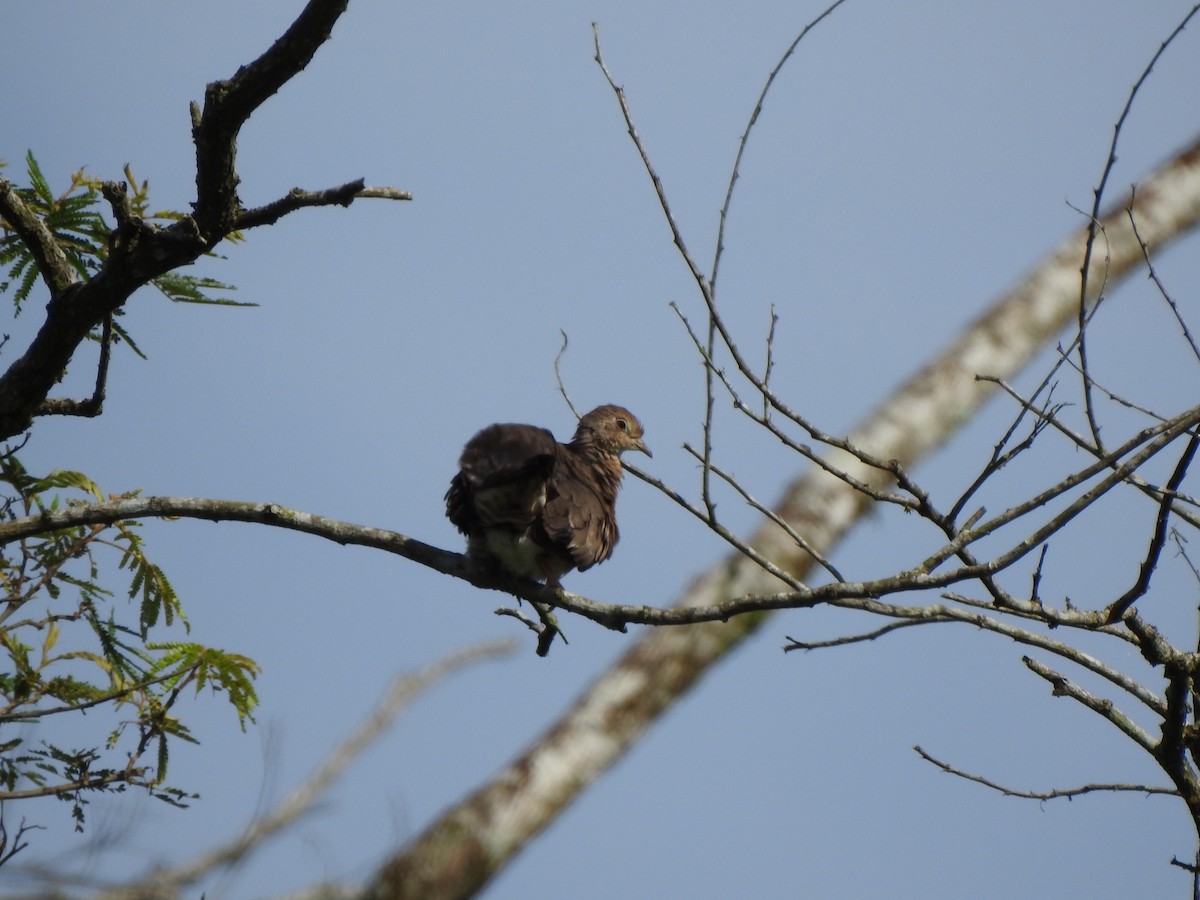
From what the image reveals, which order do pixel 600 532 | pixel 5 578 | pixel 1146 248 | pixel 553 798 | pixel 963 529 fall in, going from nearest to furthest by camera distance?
pixel 553 798
pixel 963 529
pixel 5 578
pixel 1146 248
pixel 600 532

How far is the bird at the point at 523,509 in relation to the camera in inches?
204

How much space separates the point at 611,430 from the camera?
23.5 ft

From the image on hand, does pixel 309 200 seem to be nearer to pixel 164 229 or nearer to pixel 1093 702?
pixel 164 229

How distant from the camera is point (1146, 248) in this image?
4977mm

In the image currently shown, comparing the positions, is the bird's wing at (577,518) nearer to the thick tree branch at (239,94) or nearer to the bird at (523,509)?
the bird at (523,509)

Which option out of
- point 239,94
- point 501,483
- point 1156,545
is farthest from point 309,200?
point 1156,545

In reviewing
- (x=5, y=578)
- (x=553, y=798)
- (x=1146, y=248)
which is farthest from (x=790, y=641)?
(x=5, y=578)

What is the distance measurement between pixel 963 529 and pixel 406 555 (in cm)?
182

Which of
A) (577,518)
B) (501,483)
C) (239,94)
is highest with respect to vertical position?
(239,94)

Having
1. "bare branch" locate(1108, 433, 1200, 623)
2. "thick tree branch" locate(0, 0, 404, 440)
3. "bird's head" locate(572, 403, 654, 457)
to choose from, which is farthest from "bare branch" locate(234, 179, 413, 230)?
"bird's head" locate(572, 403, 654, 457)

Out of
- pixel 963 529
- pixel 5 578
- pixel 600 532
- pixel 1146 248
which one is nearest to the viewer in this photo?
pixel 963 529

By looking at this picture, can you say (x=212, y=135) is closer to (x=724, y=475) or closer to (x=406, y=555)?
(x=406, y=555)

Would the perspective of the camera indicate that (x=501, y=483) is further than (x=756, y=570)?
Yes

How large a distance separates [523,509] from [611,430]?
6.60 ft
